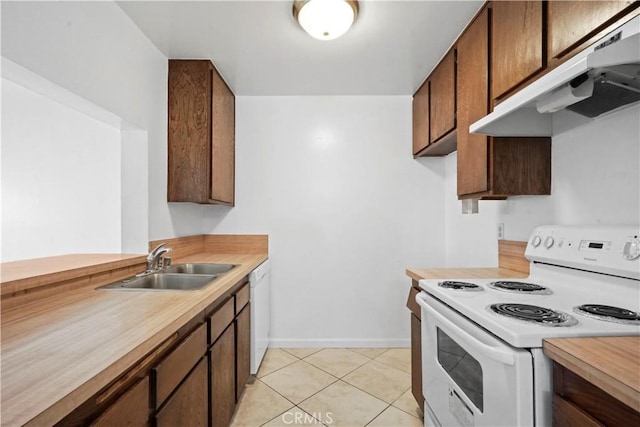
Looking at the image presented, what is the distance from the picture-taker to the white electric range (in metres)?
0.82

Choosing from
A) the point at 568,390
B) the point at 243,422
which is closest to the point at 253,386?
the point at 243,422

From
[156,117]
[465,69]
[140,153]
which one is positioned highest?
[465,69]

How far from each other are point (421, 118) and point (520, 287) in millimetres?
1700

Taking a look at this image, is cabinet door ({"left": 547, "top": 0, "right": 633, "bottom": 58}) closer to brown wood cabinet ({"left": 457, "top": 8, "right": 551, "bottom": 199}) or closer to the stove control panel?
brown wood cabinet ({"left": 457, "top": 8, "right": 551, "bottom": 199})

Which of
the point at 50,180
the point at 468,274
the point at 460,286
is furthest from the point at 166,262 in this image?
the point at 468,274

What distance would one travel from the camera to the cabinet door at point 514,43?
1.24 metres

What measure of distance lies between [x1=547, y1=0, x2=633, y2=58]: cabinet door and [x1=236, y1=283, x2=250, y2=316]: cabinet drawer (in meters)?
1.92

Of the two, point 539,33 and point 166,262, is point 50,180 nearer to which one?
point 166,262

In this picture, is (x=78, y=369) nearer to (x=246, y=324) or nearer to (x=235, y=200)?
(x=246, y=324)

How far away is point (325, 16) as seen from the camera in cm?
163

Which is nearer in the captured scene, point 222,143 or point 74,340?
point 74,340

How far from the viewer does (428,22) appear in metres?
1.78

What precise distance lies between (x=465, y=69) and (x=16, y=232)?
11.2 ft

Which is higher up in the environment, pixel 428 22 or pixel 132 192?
pixel 428 22
